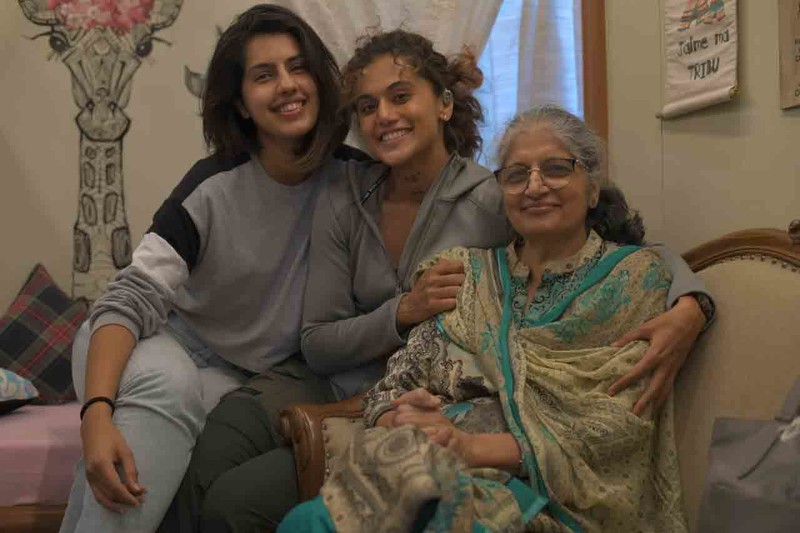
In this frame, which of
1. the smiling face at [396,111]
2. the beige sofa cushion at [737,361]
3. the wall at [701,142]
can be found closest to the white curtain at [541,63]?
the wall at [701,142]

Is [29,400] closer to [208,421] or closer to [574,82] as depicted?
[208,421]

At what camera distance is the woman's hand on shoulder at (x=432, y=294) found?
188cm

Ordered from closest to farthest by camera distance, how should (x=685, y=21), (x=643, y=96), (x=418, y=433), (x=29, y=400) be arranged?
(x=418, y=433) → (x=685, y=21) → (x=643, y=96) → (x=29, y=400)

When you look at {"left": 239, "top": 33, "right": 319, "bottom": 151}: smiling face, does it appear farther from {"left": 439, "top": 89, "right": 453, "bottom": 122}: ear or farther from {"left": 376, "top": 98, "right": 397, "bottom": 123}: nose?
{"left": 439, "top": 89, "right": 453, "bottom": 122}: ear

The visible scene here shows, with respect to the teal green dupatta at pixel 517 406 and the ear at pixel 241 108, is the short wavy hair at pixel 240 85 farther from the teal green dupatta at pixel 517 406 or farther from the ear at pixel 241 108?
the teal green dupatta at pixel 517 406

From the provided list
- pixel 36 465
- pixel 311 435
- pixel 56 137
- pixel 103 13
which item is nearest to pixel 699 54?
pixel 311 435

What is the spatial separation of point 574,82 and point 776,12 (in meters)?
1.08

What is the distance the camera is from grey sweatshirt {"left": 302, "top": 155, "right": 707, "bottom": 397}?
2096 mm

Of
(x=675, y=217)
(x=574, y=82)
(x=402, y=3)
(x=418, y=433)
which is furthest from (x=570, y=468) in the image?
(x=402, y=3)

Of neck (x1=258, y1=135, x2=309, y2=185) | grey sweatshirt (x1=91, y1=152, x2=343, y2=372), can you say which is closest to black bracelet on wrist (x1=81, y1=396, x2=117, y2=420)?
grey sweatshirt (x1=91, y1=152, x2=343, y2=372)

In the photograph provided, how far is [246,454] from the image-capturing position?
6.48 ft

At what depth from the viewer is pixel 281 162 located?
225 centimetres

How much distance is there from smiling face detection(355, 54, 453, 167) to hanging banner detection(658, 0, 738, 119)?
0.63m

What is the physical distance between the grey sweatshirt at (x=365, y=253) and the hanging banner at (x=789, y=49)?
675mm
